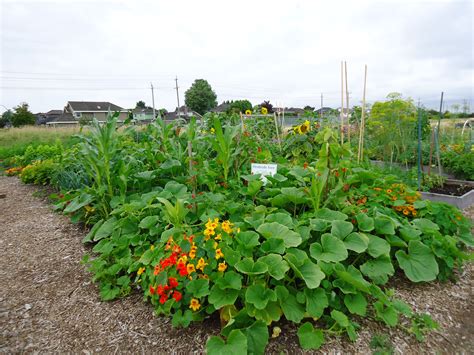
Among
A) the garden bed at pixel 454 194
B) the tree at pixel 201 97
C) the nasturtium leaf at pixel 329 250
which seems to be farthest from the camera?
the tree at pixel 201 97

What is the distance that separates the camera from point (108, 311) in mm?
1601

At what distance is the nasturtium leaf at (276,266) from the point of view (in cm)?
138

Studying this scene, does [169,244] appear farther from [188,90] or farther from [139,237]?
[188,90]

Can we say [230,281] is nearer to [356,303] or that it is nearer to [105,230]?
[356,303]

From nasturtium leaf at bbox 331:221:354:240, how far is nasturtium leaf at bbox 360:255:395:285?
19 centimetres

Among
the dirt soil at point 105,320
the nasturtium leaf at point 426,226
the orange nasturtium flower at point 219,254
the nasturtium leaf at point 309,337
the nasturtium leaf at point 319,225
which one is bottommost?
the dirt soil at point 105,320

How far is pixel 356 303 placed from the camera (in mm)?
1436

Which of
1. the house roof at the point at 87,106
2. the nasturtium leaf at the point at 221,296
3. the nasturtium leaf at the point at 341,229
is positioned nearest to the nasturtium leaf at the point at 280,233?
the nasturtium leaf at the point at 341,229

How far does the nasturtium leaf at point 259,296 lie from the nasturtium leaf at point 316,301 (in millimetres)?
193

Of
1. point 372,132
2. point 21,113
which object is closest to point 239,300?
point 372,132

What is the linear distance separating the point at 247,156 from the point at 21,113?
90.5ft

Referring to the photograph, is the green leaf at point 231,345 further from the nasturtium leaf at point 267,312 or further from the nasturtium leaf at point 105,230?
the nasturtium leaf at point 105,230

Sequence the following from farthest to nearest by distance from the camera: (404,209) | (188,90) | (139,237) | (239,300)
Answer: (188,90)
(404,209)
(139,237)
(239,300)

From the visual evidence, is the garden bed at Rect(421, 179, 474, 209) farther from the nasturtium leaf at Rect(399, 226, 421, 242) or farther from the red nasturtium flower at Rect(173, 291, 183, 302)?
the red nasturtium flower at Rect(173, 291, 183, 302)
